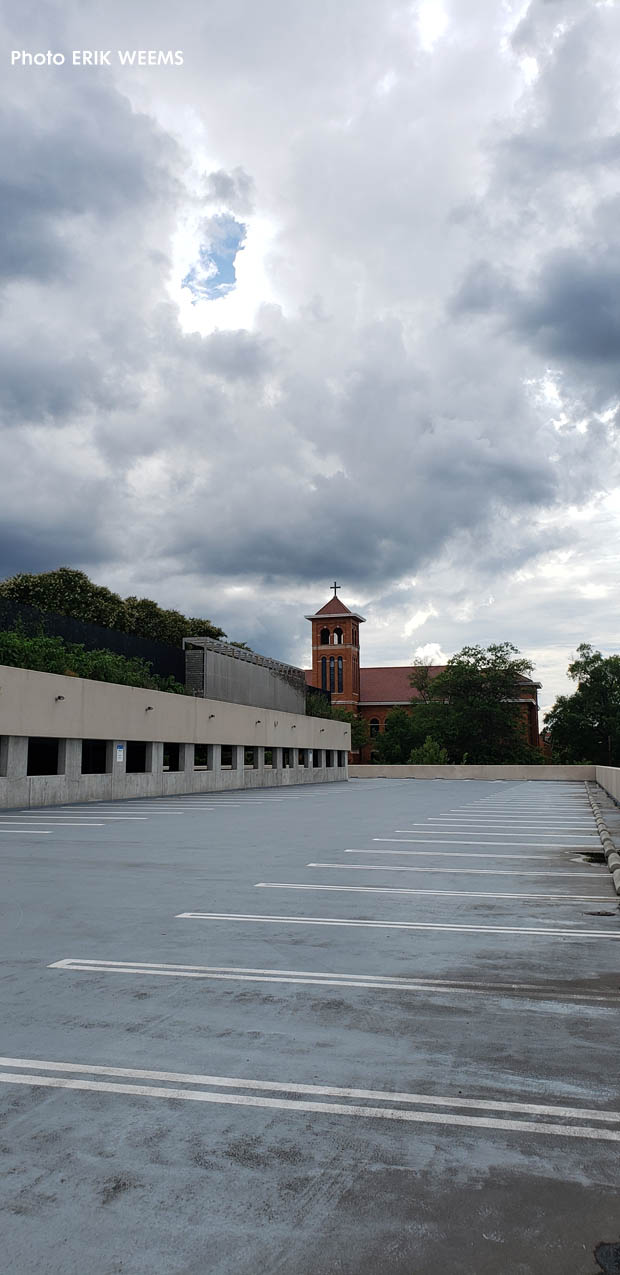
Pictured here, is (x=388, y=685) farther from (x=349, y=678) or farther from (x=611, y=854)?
(x=611, y=854)

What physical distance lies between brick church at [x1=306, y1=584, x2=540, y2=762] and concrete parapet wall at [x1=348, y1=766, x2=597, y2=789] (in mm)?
24508

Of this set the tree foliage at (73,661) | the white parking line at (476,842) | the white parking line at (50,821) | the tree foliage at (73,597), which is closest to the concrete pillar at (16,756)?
the white parking line at (50,821)

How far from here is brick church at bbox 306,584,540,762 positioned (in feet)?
340

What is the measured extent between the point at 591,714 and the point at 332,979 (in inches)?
3608

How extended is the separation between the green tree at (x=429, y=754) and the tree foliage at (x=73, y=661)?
144 ft

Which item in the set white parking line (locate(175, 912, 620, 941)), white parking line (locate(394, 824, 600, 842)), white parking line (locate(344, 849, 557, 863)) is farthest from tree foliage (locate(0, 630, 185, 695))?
white parking line (locate(175, 912, 620, 941))

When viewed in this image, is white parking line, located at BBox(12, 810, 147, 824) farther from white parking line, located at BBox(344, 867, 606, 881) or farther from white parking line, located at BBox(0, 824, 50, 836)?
white parking line, located at BBox(344, 867, 606, 881)

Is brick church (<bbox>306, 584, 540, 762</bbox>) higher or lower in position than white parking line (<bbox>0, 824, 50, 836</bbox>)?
higher

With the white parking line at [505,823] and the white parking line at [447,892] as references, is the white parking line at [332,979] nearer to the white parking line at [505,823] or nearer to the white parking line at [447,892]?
the white parking line at [447,892]

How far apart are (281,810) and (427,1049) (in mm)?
21630

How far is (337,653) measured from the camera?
4126 inches

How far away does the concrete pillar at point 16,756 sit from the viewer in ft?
80.4

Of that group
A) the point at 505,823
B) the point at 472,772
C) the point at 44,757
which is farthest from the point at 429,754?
the point at 505,823

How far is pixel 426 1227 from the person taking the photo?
3182 mm
